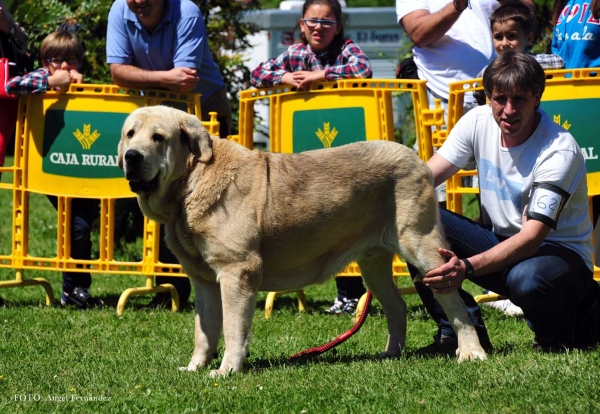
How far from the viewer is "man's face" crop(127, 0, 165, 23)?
22.8 ft

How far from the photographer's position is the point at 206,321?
5.18 metres

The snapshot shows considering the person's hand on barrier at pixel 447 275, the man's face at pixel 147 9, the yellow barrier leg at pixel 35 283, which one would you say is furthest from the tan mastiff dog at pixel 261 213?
the yellow barrier leg at pixel 35 283

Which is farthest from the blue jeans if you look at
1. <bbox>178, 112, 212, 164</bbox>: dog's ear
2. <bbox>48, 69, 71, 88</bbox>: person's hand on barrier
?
<bbox>48, 69, 71, 88</bbox>: person's hand on barrier

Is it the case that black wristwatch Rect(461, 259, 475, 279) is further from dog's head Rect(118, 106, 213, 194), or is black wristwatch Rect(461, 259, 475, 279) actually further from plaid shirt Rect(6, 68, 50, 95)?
plaid shirt Rect(6, 68, 50, 95)

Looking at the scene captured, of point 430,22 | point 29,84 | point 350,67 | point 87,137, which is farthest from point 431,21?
point 29,84

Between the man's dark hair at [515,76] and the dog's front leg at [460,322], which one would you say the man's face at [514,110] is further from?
A: the dog's front leg at [460,322]

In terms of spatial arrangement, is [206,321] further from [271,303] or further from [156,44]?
[156,44]

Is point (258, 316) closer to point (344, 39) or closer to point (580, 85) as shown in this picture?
point (344, 39)

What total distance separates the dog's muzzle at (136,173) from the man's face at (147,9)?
8.14ft

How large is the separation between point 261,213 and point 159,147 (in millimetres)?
641

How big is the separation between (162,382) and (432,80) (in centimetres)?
347

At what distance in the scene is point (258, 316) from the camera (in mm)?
7070

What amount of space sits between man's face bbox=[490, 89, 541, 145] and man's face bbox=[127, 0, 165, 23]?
9.76 feet

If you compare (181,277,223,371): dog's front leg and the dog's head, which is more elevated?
the dog's head
